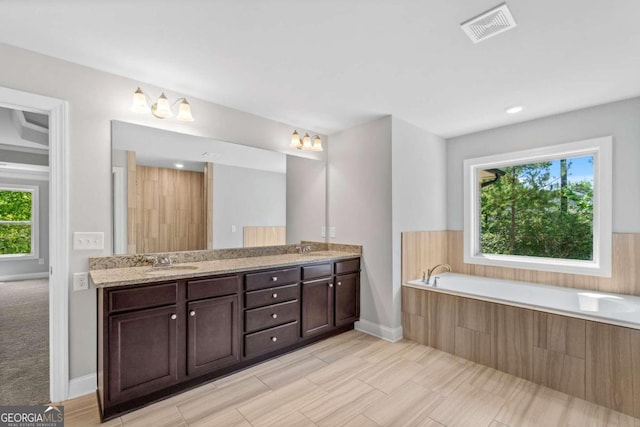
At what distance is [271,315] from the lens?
2.65 m

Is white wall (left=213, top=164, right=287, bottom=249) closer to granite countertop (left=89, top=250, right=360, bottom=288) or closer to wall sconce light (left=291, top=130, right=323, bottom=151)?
granite countertop (left=89, top=250, right=360, bottom=288)

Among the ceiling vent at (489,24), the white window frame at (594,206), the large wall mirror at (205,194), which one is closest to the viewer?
the ceiling vent at (489,24)

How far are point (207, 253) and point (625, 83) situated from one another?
390 cm

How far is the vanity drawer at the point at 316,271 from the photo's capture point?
2.94 m

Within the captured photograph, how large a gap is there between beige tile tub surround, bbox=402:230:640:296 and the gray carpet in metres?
3.33

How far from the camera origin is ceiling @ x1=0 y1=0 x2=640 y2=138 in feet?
5.20

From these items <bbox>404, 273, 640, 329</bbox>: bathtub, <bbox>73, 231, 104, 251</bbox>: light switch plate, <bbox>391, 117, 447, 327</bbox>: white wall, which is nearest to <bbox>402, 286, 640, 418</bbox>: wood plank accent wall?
<bbox>404, 273, 640, 329</bbox>: bathtub

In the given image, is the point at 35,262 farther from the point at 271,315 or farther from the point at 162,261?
the point at 271,315

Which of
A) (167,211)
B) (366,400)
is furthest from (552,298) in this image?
(167,211)

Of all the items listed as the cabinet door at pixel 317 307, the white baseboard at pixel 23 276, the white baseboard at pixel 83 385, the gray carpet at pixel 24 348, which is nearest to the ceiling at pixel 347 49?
the cabinet door at pixel 317 307

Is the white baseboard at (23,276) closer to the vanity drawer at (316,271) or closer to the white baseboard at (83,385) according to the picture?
the white baseboard at (83,385)

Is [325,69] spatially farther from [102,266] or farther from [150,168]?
[102,266]

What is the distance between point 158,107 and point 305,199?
1900 millimetres

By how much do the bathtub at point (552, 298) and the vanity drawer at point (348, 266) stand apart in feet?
1.91
